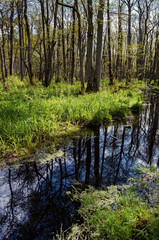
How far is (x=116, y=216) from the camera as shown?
1.70 m

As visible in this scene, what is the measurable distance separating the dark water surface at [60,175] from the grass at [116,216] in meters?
0.21

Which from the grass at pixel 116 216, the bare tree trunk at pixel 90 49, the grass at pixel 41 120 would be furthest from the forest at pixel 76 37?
the grass at pixel 116 216

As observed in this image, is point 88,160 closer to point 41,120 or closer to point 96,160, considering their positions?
point 96,160

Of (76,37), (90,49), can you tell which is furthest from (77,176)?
(76,37)

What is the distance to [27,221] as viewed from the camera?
1.89m

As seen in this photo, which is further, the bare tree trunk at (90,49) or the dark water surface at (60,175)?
the bare tree trunk at (90,49)

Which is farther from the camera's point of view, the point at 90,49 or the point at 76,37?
the point at 76,37

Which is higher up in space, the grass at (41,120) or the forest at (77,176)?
the grass at (41,120)

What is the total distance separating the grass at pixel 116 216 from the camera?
1494 mm

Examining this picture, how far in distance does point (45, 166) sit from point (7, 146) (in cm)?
114

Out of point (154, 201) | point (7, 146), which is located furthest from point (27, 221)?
point (7, 146)

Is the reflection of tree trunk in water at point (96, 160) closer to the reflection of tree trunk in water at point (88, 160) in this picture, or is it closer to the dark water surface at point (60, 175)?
the dark water surface at point (60, 175)

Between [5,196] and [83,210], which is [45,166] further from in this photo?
[83,210]

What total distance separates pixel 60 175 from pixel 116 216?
52.9 inches
